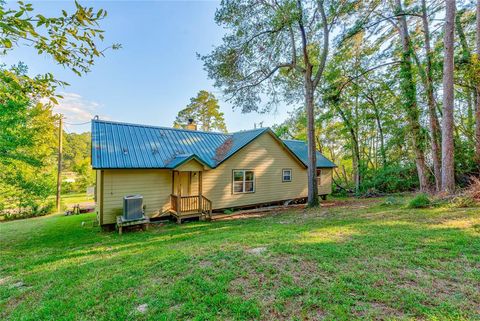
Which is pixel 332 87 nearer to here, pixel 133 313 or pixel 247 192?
pixel 247 192

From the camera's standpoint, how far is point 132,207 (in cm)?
816

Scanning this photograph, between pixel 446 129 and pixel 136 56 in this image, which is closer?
pixel 446 129

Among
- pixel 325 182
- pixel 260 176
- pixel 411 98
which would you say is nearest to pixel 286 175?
pixel 260 176

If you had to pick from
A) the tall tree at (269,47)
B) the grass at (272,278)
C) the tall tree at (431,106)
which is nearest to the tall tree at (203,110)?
the tall tree at (269,47)

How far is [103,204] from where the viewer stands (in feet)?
27.1

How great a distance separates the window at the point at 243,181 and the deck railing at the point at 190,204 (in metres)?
2.13

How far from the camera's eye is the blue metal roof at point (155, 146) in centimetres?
870

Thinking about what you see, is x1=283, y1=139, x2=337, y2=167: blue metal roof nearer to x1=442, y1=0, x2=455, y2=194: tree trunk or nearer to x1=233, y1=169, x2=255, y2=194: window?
x1=233, y1=169, x2=255, y2=194: window

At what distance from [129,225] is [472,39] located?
19082 millimetres

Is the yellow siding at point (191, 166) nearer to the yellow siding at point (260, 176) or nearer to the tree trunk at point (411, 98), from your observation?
the yellow siding at point (260, 176)

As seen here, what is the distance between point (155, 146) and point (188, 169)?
223cm

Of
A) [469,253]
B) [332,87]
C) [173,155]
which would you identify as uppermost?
[332,87]

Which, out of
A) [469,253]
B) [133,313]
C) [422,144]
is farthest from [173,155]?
[422,144]

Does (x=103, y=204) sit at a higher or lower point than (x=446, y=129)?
lower
